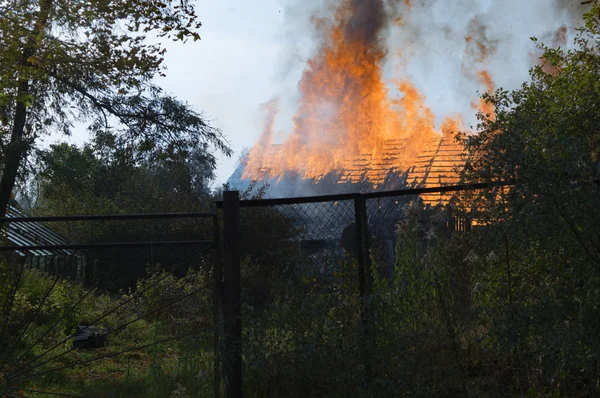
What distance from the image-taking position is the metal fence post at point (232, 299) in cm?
511

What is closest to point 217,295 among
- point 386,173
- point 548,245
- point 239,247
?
point 239,247

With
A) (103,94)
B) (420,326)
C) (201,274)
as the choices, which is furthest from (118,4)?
(420,326)

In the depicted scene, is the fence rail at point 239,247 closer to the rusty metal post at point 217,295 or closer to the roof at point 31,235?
the rusty metal post at point 217,295

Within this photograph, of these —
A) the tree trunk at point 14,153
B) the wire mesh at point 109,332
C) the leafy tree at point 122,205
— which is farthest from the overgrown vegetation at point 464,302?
the tree trunk at point 14,153

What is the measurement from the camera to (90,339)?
429 inches

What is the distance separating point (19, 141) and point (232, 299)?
1261 centimetres

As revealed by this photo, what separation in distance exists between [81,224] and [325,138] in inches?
393

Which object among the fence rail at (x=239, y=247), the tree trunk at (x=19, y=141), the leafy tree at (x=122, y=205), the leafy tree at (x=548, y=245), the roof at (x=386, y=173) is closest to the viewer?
the leafy tree at (x=548, y=245)

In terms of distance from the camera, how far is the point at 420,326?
5.33m

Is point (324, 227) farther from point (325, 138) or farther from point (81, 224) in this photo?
point (325, 138)

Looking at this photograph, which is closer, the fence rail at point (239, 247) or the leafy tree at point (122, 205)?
the fence rail at point (239, 247)

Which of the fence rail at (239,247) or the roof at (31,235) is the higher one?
the roof at (31,235)

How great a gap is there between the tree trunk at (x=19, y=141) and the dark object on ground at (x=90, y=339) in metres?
6.37

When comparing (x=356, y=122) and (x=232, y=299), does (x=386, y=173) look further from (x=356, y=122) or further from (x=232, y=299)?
(x=232, y=299)
